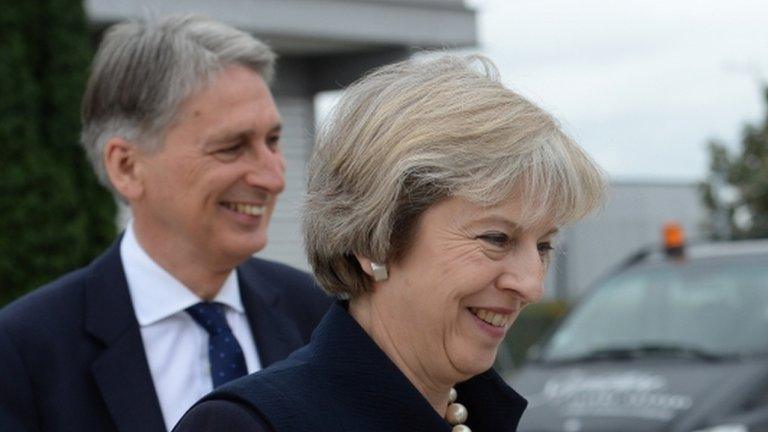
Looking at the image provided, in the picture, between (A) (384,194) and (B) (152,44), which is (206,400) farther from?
(B) (152,44)

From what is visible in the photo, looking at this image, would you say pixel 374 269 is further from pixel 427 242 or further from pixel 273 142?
pixel 273 142

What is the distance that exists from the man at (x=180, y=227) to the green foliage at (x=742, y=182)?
1468cm

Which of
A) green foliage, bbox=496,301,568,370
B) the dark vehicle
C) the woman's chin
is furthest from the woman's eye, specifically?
green foliage, bbox=496,301,568,370

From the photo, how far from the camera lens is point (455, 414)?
243 centimetres

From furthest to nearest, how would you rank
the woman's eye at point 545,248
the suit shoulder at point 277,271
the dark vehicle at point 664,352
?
the dark vehicle at point 664,352, the suit shoulder at point 277,271, the woman's eye at point 545,248

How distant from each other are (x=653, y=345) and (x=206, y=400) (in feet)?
19.8

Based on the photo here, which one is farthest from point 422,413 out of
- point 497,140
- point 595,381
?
point 595,381

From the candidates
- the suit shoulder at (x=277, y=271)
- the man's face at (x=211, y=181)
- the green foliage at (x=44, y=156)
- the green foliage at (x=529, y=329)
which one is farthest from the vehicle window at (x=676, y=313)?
the green foliage at (x=529, y=329)

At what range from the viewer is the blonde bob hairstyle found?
2268 mm

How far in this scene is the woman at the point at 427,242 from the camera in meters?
2.27

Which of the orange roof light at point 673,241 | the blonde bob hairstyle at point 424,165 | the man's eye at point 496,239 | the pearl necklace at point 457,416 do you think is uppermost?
the blonde bob hairstyle at point 424,165

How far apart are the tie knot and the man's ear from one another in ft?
0.98

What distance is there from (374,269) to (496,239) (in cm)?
19

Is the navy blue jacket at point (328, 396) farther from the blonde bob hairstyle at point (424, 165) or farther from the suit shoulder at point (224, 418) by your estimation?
the blonde bob hairstyle at point (424, 165)
